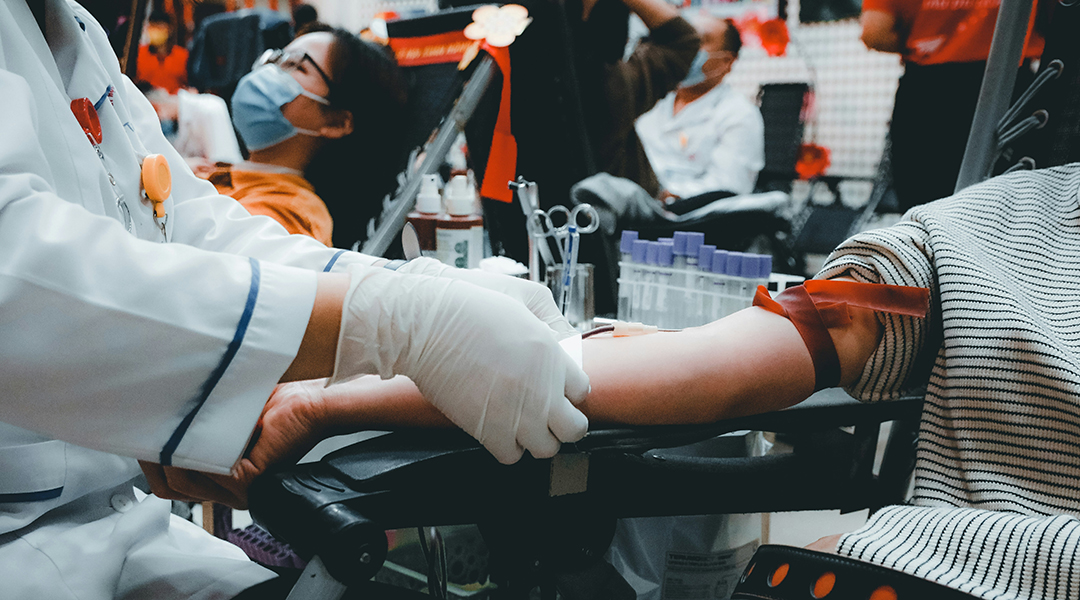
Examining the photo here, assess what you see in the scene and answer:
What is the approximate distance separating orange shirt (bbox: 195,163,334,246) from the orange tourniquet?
1343 millimetres

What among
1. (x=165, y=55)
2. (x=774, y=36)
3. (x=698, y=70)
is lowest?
(x=698, y=70)

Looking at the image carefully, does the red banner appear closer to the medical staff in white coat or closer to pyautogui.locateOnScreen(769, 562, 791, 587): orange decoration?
the medical staff in white coat

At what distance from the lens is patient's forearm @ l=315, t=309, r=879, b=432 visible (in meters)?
0.76

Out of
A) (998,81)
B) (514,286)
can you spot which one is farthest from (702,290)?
(998,81)

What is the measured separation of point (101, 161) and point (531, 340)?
537 millimetres

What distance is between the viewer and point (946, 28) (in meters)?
1.66

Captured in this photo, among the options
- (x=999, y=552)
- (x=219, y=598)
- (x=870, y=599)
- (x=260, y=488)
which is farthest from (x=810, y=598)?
(x=219, y=598)

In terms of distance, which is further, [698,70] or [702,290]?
[698,70]

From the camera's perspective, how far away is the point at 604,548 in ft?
2.27

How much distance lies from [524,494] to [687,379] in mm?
236

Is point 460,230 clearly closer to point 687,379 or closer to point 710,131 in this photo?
point 687,379

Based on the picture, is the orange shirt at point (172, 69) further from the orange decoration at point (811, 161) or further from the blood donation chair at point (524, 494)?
the blood donation chair at point (524, 494)

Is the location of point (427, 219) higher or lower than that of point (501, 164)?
lower

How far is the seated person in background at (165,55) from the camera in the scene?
4.67 metres
